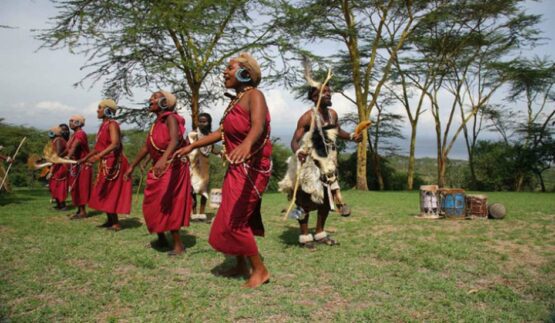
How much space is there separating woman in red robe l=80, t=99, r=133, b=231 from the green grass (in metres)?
0.45

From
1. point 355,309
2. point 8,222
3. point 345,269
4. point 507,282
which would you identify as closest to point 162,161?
point 345,269

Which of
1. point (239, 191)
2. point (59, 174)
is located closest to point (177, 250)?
point (239, 191)

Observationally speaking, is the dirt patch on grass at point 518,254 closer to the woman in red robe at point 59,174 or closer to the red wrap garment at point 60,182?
the woman in red robe at point 59,174

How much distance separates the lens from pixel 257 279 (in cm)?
411

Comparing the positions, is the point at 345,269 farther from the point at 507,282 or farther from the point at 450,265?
the point at 507,282

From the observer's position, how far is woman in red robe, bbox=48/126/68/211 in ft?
32.3

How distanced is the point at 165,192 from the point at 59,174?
20.1 feet

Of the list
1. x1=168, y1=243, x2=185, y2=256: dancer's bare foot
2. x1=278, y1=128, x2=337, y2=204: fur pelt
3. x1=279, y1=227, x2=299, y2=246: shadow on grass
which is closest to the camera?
x1=168, y1=243, x2=185, y2=256: dancer's bare foot

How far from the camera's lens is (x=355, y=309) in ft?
11.4

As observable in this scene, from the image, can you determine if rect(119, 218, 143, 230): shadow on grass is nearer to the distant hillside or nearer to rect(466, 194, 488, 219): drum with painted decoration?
rect(466, 194, 488, 219): drum with painted decoration

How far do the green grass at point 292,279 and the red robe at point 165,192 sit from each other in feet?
1.34

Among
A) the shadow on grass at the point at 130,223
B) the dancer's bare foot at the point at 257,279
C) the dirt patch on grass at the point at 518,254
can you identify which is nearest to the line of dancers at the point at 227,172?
the dancer's bare foot at the point at 257,279

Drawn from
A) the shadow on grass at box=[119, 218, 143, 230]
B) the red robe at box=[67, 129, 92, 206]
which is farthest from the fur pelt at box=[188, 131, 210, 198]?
the red robe at box=[67, 129, 92, 206]

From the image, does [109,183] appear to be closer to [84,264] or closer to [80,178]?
[80,178]
